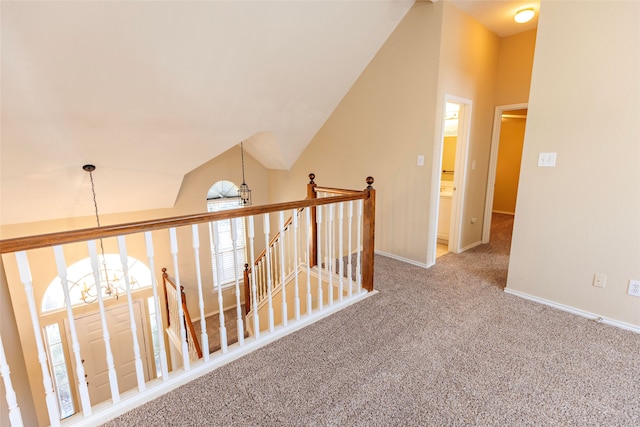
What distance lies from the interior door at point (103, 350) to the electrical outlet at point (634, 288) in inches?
227

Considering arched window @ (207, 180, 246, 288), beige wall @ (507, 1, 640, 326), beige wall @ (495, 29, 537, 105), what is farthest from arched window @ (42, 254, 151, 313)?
beige wall @ (495, 29, 537, 105)

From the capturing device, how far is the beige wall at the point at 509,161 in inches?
239

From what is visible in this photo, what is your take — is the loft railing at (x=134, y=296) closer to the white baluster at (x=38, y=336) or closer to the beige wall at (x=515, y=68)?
the white baluster at (x=38, y=336)

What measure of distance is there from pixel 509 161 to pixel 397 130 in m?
3.85

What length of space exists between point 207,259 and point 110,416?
Answer: 15.3 ft

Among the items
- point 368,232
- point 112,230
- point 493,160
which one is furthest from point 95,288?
point 493,160

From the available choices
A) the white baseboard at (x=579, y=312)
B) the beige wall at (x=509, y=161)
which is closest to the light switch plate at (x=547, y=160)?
the white baseboard at (x=579, y=312)

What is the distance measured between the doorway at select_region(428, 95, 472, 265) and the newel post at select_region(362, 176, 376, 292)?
1.08 meters

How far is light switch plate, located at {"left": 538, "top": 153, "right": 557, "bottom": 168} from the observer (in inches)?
98.3

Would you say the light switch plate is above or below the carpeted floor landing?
above

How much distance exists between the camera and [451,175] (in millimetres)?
5176

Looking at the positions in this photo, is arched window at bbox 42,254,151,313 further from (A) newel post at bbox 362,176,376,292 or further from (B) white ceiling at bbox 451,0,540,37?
(B) white ceiling at bbox 451,0,540,37

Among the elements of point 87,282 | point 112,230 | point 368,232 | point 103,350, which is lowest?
point 103,350

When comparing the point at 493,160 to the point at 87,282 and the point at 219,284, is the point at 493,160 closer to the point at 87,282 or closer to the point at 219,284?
the point at 219,284
